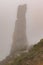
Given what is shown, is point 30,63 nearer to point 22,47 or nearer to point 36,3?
point 22,47

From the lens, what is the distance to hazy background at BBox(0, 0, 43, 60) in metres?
1.32

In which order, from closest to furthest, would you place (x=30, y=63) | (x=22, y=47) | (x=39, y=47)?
(x=30, y=63) < (x=39, y=47) < (x=22, y=47)

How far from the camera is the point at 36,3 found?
52.5 inches

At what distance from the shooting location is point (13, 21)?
1.35 metres

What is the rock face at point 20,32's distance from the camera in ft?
4.34

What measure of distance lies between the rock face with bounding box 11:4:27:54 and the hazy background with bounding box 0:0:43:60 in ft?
0.09

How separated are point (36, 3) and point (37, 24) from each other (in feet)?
0.51

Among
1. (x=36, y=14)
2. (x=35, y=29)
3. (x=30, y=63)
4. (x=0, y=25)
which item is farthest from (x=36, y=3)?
(x=30, y=63)

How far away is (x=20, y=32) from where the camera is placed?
1346 mm

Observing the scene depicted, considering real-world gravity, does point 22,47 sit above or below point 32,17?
below

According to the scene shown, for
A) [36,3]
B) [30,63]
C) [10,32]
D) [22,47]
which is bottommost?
[30,63]

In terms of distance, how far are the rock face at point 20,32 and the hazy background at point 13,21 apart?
0.09 ft

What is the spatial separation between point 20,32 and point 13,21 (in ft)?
0.32

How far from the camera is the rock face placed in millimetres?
1323
